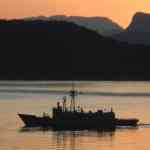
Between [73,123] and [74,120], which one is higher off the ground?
[74,120]

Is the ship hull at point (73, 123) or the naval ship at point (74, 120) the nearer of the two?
the naval ship at point (74, 120)

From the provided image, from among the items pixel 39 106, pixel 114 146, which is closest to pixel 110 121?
pixel 114 146

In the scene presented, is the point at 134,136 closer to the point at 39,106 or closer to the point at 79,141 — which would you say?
the point at 79,141

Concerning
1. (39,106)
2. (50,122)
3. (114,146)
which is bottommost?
(114,146)

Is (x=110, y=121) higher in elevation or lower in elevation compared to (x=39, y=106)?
lower

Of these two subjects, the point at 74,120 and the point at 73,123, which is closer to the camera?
the point at 74,120

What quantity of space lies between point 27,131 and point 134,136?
911 centimetres

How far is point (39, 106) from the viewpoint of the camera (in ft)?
369

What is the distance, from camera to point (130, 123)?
82.8 metres

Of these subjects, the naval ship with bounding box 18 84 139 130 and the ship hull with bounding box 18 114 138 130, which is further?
the ship hull with bounding box 18 114 138 130

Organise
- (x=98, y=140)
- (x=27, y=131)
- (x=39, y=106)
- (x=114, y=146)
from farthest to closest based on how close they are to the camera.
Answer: (x=39, y=106) < (x=27, y=131) < (x=98, y=140) < (x=114, y=146)

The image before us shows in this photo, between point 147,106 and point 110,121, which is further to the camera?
point 147,106

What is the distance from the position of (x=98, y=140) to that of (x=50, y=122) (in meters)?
8.98

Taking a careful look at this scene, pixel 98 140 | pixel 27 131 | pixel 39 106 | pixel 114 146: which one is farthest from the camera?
pixel 39 106
